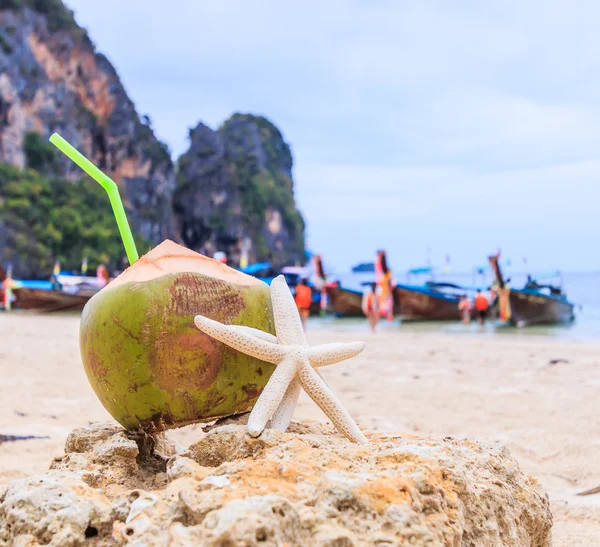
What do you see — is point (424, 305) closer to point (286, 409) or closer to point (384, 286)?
point (384, 286)

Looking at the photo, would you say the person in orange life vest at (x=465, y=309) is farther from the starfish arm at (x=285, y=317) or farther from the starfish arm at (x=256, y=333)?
the starfish arm at (x=256, y=333)

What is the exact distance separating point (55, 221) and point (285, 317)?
43.6 metres

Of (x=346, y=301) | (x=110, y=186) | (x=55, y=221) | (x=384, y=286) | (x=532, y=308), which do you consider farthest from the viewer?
(x=55, y=221)

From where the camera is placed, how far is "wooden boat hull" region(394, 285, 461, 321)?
846 inches

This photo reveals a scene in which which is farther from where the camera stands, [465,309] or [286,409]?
[465,309]

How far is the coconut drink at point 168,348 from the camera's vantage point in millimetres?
1860

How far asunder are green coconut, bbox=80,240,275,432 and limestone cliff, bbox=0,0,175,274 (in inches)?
1512

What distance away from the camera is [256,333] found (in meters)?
1.88

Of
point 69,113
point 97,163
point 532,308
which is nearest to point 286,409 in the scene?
point 532,308

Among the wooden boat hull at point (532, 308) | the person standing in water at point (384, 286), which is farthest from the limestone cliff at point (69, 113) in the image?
the wooden boat hull at point (532, 308)

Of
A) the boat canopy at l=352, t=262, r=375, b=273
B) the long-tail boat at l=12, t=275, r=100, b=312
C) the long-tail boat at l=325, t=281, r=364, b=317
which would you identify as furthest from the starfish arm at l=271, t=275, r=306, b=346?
the boat canopy at l=352, t=262, r=375, b=273

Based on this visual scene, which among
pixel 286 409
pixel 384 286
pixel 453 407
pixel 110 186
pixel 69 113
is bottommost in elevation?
pixel 453 407

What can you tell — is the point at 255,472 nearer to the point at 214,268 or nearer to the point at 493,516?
the point at 493,516

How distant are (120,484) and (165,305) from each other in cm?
54
